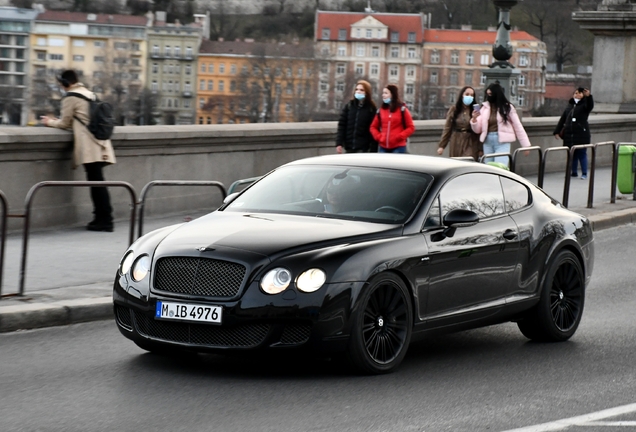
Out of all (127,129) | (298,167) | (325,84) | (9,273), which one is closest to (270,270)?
(298,167)

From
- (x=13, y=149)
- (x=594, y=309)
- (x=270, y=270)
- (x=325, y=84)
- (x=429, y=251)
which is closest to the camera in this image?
(x=270, y=270)

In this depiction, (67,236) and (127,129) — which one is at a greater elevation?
(127,129)

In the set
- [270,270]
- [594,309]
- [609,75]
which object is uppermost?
[609,75]

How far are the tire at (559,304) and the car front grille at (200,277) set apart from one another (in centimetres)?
261

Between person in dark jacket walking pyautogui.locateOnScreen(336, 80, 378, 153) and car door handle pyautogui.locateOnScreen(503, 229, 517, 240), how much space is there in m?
8.18

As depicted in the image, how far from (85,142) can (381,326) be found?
7237 mm

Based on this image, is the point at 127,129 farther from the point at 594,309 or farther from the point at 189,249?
the point at 189,249

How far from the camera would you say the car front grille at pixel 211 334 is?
21.9ft

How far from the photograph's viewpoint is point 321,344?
6.69 m

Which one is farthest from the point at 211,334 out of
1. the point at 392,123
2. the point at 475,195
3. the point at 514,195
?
the point at 392,123

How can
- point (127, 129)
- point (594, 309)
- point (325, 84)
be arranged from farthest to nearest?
point (325, 84) → point (127, 129) → point (594, 309)

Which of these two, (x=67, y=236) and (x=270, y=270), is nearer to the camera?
(x=270, y=270)

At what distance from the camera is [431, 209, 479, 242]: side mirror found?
757 centimetres

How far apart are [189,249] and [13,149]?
22.3 feet
